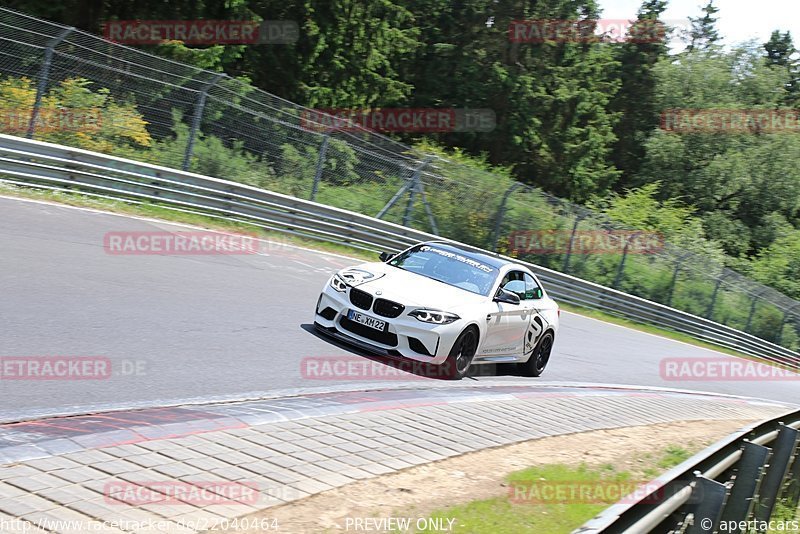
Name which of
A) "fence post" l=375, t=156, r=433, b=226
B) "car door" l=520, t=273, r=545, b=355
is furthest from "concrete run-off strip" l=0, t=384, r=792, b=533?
Answer: "fence post" l=375, t=156, r=433, b=226

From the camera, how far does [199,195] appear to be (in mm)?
18531

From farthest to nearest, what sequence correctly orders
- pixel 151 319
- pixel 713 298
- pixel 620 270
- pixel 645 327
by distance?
pixel 713 298, pixel 620 270, pixel 645 327, pixel 151 319

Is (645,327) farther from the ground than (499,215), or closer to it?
closer to it

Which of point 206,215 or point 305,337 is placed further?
point 206,215

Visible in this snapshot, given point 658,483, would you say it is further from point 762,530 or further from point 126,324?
point 126,324

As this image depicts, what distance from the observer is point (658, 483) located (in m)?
4.57

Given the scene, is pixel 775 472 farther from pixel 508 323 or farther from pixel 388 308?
pixel 508 323

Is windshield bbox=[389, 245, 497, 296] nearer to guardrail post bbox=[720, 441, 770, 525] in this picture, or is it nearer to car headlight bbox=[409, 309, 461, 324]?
car headlight bbox=[409, 309, 461, 324]

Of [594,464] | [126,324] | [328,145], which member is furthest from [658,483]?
[328,145]

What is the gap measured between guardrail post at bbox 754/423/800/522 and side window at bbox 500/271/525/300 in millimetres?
4700

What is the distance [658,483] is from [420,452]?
3.13 meters

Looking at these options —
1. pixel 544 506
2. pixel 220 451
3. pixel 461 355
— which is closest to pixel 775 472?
pixel 544 506

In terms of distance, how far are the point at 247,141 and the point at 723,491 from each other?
16205mm

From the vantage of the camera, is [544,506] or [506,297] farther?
[506,297]
